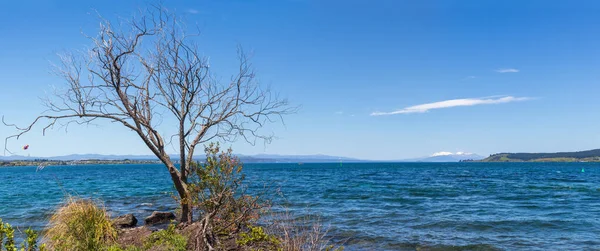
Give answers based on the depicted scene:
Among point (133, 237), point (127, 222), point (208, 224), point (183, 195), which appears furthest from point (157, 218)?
point (208, 224)

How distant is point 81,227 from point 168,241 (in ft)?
8.74

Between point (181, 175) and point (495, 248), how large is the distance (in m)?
11.2

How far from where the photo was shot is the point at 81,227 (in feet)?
37.5

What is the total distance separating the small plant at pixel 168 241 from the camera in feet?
34.7

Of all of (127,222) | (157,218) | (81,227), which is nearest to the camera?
(81,227)

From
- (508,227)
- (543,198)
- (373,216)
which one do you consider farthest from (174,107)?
(543,198)

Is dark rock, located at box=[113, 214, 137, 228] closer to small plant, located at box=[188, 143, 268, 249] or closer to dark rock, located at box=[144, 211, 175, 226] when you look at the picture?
dark rock, located at box=[144, 211, 175, 226]

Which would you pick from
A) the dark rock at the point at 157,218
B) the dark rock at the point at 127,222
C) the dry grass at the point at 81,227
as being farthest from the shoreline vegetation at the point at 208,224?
the dark rock at the point at 157,218

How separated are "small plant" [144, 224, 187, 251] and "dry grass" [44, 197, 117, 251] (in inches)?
44.0

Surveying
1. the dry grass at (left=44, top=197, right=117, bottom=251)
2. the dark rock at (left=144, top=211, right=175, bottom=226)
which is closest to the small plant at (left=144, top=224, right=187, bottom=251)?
the dry grass at (left=44, top=197, right=117, bottom=251)

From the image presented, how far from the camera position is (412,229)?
17.8 meters

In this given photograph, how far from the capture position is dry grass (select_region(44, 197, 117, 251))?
10830 millimetres

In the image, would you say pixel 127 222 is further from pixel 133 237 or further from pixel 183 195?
pixel 183 195

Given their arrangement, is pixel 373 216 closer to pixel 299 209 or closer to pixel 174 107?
pixel 299 209
